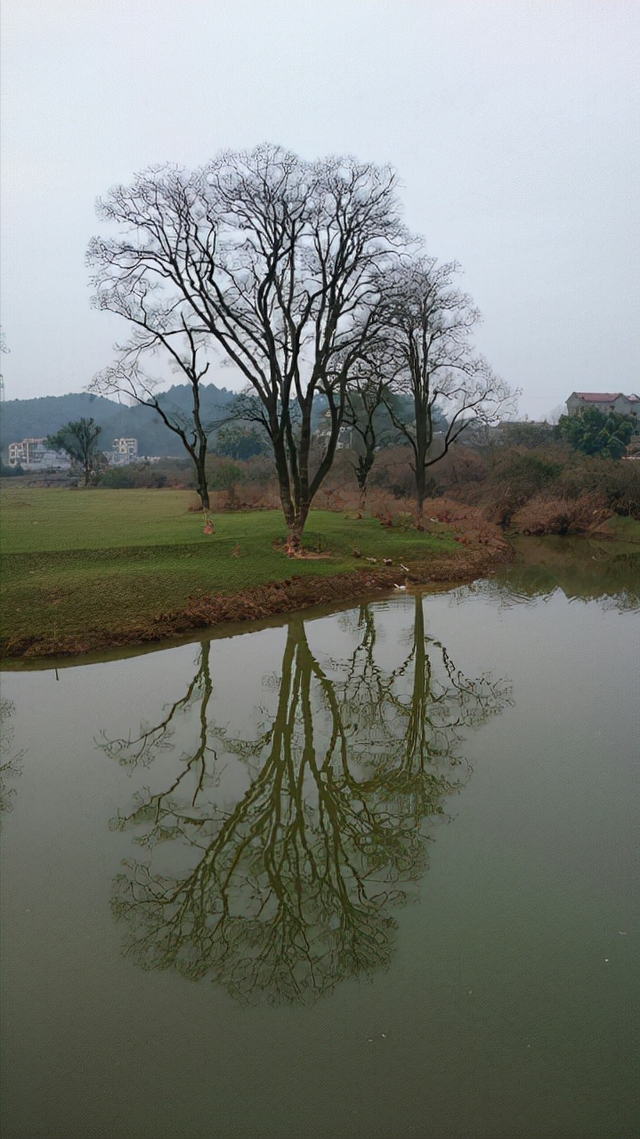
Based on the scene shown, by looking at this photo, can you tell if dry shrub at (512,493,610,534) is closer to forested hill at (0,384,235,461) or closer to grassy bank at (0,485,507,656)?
grassy bank at (0,485,507,656)

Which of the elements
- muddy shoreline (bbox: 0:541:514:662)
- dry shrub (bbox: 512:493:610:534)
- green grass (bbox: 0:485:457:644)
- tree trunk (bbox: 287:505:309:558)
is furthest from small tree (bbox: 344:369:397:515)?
dry shrub (bbox: 512:493:610:534)

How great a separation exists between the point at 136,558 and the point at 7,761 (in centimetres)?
973

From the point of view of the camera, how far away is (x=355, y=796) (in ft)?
24.2

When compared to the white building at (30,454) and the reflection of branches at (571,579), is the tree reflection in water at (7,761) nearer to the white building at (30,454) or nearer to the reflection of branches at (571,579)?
the reflection of branches at (571,579)

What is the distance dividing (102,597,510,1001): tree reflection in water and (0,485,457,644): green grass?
390cm

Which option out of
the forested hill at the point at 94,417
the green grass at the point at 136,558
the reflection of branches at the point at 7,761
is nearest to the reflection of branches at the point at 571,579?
the green grass at the point at 136,558

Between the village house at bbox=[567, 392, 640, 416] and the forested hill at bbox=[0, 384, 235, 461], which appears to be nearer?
the village house at bbox=[567, 392, 640, 416]

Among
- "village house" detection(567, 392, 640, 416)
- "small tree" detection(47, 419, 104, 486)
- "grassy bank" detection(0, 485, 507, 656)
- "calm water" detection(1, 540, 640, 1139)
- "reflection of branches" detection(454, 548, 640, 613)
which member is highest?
"village house" detection(567, 392, 640, 416)

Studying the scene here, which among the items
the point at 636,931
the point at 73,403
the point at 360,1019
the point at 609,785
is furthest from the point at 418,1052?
the point at 73,403

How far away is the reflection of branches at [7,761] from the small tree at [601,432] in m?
36.3

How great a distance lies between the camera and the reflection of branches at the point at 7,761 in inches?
293

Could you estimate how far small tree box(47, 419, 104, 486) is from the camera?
4994cm

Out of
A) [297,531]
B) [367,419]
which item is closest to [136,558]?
[297,531]

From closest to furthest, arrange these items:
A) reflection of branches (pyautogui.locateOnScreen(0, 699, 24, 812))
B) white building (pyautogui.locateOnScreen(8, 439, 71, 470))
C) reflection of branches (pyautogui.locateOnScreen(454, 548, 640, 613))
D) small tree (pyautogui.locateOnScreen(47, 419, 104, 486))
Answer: reflection of branches (pyautogui.locateOnScreen(0, 699, 24, 812)) → reflection of branches (pyautogui.locateOnScreen(454, 548, 640, 613)) → small tree (pyautogui.locateOnScreen(47, 419, 104, 486)) → white building (pyautogui.locateOnScreen(8, 439, 71, 470))
